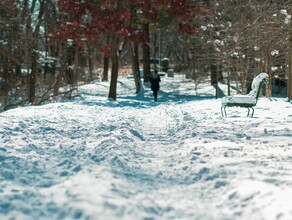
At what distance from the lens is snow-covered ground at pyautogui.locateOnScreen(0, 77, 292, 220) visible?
3.73 metres

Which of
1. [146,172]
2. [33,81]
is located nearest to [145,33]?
[33,81]

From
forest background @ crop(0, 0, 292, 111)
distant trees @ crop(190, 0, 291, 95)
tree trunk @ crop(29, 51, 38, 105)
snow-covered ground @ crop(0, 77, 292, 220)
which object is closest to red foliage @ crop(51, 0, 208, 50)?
forest background @ crop(0, 0, 292, 111)

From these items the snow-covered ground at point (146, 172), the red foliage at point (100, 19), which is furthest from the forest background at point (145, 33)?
the snow-covered ground at point (146, 172)

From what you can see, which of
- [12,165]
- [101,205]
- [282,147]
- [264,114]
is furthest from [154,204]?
[264,114]

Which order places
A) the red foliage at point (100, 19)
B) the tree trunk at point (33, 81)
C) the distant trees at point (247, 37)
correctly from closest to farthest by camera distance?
the distant trees at point (247, 37) → the red foliage at point (100, 19) → the tree trunk at point (33, 81)

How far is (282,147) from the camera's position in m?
6.60

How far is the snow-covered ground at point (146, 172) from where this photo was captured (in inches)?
147

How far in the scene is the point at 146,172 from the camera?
17.0 ft

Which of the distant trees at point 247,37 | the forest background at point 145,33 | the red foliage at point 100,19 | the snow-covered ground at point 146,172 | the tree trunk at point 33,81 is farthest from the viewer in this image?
the tree trunk at point 33,81

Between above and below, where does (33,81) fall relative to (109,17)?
below

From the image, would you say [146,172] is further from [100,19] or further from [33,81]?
[33,81]

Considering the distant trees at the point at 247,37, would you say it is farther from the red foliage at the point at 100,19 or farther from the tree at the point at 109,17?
the red foliage at the point at 100,19

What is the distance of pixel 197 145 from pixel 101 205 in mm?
→ 3279

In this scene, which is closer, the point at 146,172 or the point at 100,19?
the point at 146,172
